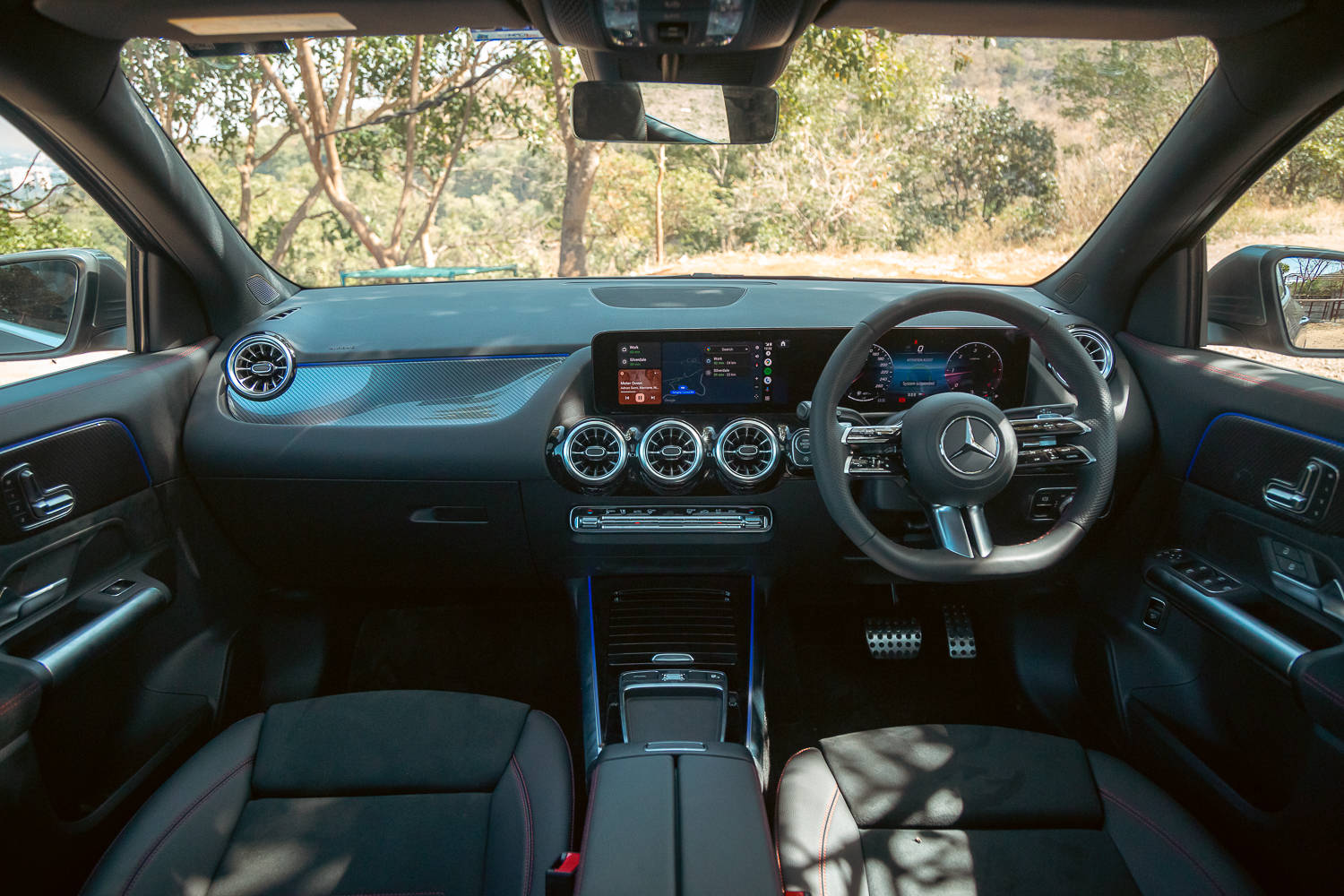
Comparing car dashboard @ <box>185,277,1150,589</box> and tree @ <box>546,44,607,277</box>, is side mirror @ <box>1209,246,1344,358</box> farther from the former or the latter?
tree @ <box>546,44,607,277</box>

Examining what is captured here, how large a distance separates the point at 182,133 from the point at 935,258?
4.41 m

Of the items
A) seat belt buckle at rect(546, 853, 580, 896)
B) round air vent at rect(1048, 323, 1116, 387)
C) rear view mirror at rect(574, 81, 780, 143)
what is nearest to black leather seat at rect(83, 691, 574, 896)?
seat belt buckle at rect(546, 853, 580, 896)

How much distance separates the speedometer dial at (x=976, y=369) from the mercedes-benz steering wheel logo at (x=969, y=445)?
739 millimetres

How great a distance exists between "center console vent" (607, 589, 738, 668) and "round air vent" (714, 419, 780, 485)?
1.71 ft

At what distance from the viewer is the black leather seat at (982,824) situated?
188 cm

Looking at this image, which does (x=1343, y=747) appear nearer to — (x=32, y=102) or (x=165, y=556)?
(x=165, y=556)

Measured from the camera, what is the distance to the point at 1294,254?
2.61 meters

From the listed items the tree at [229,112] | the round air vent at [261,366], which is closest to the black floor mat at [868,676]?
the round air vent at [261,366]

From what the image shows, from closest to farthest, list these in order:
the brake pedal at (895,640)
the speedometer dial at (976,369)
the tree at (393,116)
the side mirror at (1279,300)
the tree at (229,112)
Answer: the side mirror at (1279,300)
the speedometer dial at (976,369)
the brake pedal at (895,640)
the tree at (229,112)
the tree at (393,116)

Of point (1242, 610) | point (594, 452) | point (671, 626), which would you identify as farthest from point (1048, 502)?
point (594, 452)

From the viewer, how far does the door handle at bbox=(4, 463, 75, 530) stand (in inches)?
83.8

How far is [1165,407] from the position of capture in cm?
268

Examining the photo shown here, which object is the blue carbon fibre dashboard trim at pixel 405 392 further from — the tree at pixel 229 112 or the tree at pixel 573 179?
the tree at pixel 229 112

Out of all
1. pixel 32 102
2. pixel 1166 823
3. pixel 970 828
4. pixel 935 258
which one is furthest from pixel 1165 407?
pixel 32 102
